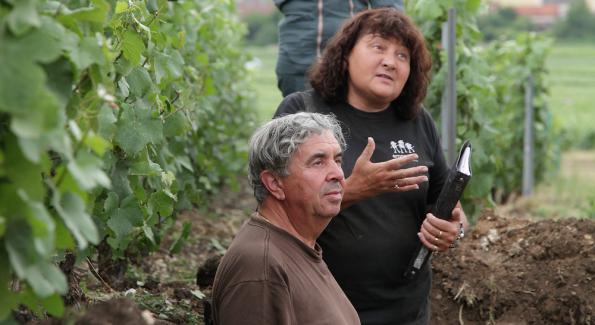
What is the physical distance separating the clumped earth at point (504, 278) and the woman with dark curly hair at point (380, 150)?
0.82 m

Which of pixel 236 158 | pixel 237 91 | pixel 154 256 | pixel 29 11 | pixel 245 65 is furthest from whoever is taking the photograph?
pixel 245 65

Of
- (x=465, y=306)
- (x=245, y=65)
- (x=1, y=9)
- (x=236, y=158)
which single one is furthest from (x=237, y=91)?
(x=1, y=9)

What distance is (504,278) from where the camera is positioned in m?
5.25

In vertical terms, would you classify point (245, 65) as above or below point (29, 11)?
below

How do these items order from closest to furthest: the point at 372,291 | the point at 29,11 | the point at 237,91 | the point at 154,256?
the point at 29,11
the point at 372,291
the point at 154,256
the point at 237,91

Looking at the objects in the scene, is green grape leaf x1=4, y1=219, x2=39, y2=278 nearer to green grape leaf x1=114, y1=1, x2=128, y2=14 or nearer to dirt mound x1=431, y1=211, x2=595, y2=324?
green grape leaf x1=114, y1=1, x2=128, y2=14

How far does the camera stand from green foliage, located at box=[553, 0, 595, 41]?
1766 inches

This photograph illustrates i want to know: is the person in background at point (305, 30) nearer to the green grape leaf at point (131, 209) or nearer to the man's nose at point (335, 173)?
the green grape leaf at point (131, 209)

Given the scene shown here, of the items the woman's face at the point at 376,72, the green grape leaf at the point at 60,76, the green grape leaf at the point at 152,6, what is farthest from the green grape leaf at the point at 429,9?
the green grape leaf at the point at 60,76

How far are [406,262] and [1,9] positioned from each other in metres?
2.46

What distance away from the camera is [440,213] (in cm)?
417

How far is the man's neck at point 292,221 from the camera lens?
11.2 feet

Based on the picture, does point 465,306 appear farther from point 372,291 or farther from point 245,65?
point 245,65

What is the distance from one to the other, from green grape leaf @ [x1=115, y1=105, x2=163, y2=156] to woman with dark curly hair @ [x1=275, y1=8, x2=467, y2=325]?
0.49m
